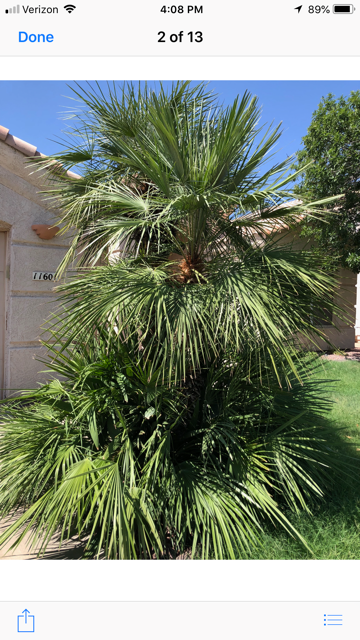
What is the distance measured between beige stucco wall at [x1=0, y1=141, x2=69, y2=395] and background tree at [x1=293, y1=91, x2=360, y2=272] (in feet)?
18.5

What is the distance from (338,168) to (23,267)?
6997mm

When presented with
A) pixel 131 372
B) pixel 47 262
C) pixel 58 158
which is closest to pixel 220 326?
pixel 131 372

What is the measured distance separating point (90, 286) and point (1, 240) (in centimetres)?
372

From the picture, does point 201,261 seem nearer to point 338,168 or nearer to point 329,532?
point 329,532


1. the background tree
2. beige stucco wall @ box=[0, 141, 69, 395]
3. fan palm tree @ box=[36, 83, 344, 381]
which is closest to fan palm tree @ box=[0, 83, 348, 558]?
fan palm tree @ box=[36, 83, 344, 381]

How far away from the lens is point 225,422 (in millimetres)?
3016

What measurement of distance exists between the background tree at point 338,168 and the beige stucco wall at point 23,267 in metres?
5.63
